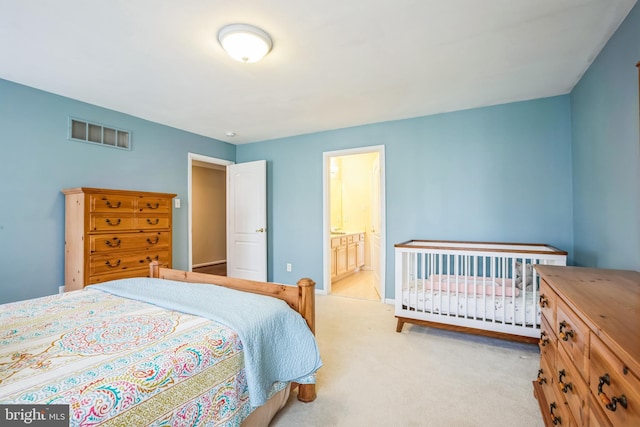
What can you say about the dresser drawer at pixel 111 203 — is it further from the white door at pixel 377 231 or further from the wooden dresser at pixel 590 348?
the wooden dresser at pixel 590 348

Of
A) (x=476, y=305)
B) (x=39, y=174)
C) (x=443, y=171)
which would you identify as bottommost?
(x=476, y=305)

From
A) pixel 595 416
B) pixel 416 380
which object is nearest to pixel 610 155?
pixel 595 416

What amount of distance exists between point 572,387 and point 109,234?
11.6 ft

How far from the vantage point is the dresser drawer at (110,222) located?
267 cm

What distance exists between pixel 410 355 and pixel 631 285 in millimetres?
1511

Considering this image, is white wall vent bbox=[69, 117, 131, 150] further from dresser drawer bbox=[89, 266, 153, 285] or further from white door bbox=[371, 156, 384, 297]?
white door bbox=[371, 156, 384, 297]

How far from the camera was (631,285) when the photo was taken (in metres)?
1.23

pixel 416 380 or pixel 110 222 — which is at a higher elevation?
pixel 110 222

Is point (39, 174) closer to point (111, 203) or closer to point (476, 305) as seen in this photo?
point (111, 203)

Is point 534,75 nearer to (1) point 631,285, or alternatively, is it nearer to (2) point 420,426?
(1) point 631,285

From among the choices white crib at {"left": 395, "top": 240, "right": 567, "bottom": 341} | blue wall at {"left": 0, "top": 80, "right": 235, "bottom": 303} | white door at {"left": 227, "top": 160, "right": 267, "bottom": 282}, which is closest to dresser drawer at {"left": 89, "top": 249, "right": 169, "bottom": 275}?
blue wall at {"left": 0, "top": 80, "right": 235, "bottom": 303}

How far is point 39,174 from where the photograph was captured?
2711 millimetres

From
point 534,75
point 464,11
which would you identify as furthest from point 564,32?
point 464,11

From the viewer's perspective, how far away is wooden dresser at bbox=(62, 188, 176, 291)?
8.65ft
